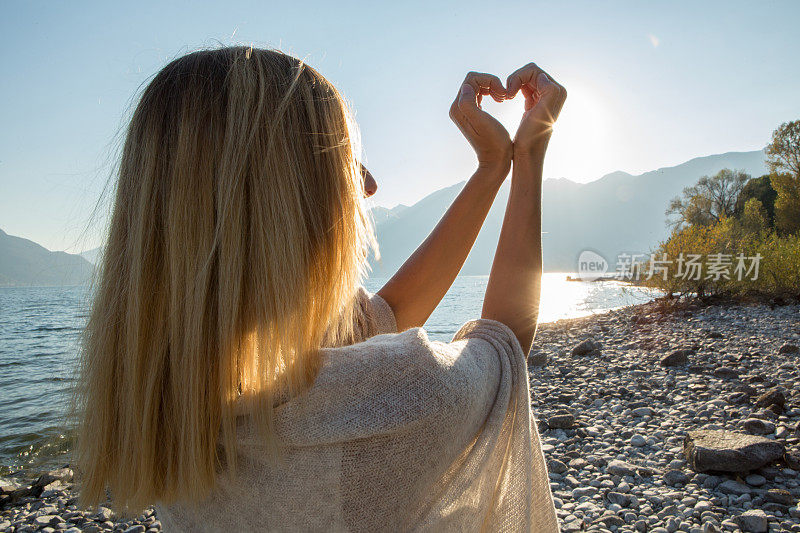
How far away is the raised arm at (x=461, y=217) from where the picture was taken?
1148 millimetres

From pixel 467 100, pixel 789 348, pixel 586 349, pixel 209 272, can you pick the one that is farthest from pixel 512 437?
pixel 586 349

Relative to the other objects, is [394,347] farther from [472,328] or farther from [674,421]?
[674,421]

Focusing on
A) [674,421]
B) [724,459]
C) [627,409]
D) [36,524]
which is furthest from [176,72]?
[627,409]

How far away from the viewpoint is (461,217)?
125 cm

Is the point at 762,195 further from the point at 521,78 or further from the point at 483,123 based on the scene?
the point at 483,123

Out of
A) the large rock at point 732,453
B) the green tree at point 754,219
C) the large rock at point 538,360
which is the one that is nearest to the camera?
the large rock at point 732,453

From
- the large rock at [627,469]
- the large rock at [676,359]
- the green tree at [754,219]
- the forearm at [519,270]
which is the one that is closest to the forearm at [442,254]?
the forearm at [519,270]

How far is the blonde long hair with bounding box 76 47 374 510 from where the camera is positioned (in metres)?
0.75

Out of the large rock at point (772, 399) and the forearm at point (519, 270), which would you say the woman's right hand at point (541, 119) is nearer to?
the forearm at point (519, 270)

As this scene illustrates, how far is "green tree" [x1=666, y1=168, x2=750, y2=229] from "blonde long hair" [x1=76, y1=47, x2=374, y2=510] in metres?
36.7

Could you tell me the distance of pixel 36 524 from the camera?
153 inches

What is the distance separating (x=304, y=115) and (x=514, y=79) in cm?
63

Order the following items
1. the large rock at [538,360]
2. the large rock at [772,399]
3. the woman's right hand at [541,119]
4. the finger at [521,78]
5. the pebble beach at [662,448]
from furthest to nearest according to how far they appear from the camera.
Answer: the large rock at [538,360] → the large rock at [772,399] → the pebble beach at [662,448] → the finger at [521,78] → the woman's right hand at [541,119]

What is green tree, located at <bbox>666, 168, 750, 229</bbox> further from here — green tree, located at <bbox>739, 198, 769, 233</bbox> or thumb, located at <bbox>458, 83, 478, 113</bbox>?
thumb, located at <bbox>458, 83, 478, 113</bbox>
